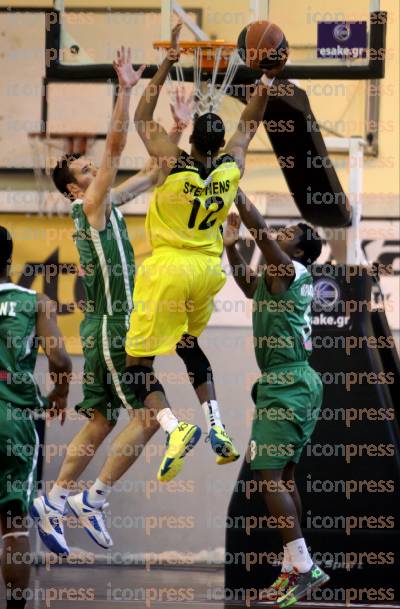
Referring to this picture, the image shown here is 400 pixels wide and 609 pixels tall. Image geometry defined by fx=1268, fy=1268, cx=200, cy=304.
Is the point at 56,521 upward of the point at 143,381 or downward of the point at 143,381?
downward

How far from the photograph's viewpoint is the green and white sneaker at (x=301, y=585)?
7.53 metres

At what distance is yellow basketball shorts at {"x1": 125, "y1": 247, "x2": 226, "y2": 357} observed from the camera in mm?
7281

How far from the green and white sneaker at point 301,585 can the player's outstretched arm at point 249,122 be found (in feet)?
8.08

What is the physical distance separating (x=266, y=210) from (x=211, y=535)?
3066 millimetres

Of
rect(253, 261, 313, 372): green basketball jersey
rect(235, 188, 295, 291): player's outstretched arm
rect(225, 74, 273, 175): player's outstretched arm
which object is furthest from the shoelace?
rect(225, 74, 273, 175): player's outstretched arm

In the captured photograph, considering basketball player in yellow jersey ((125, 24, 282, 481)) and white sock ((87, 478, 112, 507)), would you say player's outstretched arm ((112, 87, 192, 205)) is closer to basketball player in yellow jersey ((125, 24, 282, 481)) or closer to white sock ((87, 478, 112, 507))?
basketball player in yellow jersey ((125, 24, 282, 481))

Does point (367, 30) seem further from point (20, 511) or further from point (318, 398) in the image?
point (20, 511)

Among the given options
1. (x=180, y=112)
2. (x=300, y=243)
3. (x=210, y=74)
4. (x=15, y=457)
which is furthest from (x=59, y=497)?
(x=210, y=74)

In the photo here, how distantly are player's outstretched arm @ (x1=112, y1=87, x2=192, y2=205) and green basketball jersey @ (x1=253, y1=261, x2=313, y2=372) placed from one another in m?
0.95

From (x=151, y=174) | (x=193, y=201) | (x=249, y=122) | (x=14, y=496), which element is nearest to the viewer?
(x=14, y=496)

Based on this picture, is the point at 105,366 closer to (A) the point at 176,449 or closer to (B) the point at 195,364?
(B) the point at 195,364

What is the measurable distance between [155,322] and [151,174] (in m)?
1.23

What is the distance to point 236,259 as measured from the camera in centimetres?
813

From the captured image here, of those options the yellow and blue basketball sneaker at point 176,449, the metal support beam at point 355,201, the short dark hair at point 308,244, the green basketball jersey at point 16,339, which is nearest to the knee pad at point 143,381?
the yellow and blue basketball sneaker at point 176,449
